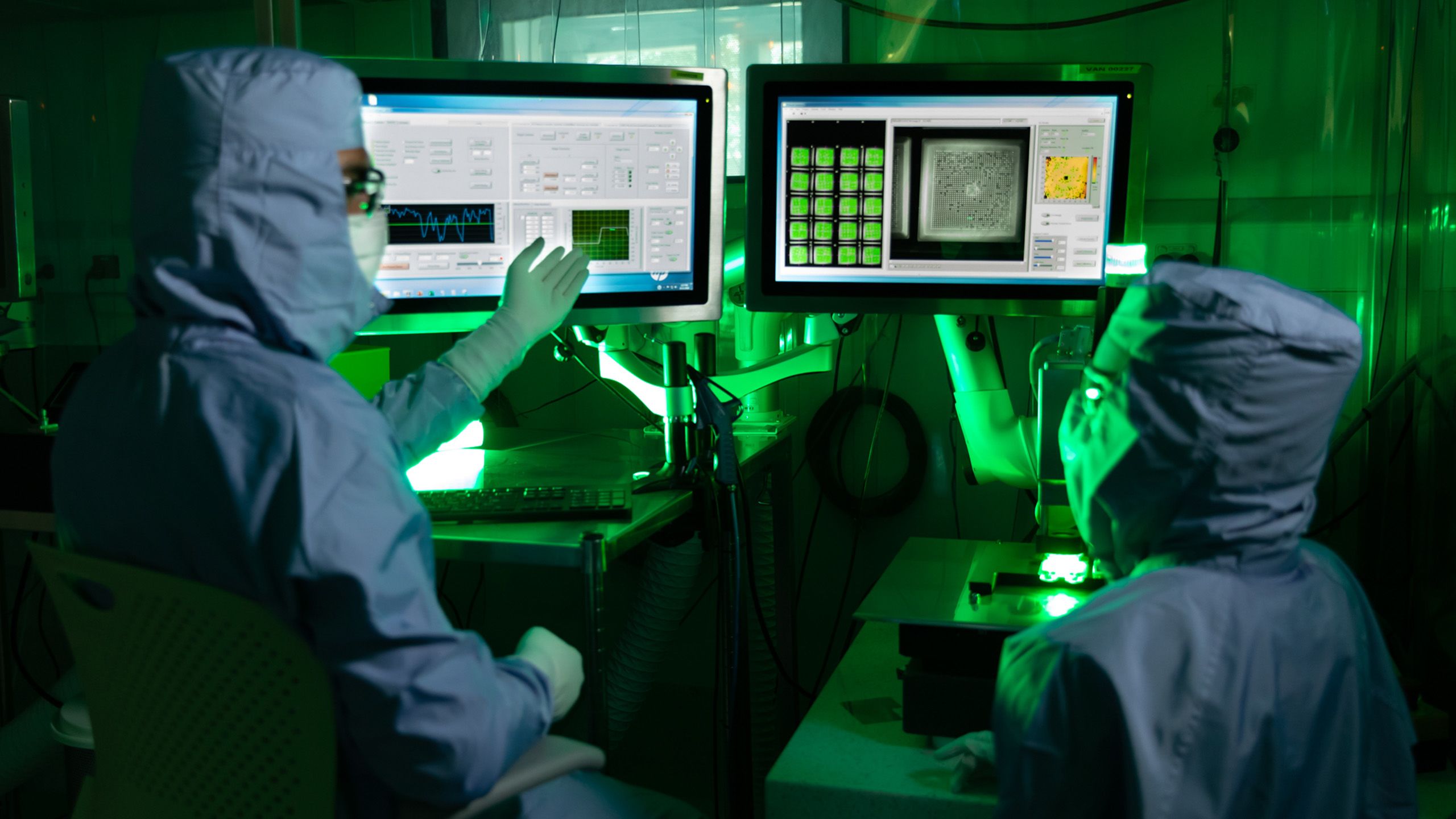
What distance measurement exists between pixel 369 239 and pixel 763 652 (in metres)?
1.16

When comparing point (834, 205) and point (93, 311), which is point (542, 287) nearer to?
point (834, 205)

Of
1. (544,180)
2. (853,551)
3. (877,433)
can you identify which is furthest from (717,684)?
(544,180)

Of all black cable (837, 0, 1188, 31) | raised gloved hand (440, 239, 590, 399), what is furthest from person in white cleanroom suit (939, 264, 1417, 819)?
black cable (837, 0, 1188, 31)

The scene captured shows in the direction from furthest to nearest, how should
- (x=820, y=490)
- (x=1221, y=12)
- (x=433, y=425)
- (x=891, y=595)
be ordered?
(x=820, y=490) → (x=1221, y=12) → (x=433, y=425) → (x=891, y=595)

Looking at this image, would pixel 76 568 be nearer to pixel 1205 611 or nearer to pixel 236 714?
pixel 236 714

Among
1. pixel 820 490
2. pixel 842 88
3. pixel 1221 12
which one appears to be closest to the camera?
pixel 842 88

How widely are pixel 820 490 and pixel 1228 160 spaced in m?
0.99

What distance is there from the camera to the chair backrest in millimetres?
850

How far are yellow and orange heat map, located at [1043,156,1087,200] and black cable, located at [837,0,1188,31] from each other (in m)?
0.48

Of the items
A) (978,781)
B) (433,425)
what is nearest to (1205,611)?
(978,781)

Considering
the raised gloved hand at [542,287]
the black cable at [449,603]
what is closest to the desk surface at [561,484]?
the raised gloved hand at [542,287]

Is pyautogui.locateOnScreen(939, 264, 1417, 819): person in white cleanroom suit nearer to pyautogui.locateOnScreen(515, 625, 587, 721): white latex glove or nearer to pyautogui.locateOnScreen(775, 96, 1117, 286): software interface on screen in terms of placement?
pyautogui.locateOnScreen(515, 625, 587, 721): white latex glove

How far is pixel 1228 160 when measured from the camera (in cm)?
189

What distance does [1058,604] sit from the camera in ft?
4.31
